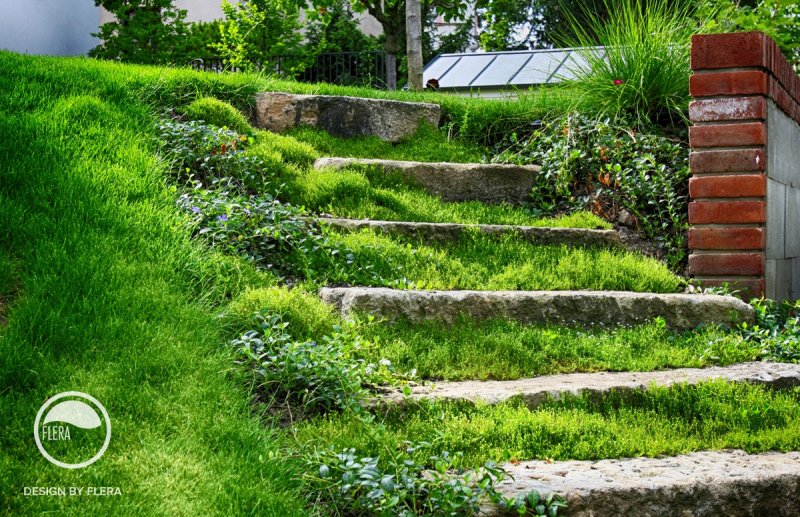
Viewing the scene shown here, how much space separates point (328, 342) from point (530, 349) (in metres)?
0.90

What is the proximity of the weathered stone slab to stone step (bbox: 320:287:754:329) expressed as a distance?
257 cm

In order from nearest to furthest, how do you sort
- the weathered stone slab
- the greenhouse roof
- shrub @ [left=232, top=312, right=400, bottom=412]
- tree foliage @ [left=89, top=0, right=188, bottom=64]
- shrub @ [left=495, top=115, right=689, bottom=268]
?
shrub @ [left=232, top=312, right=400, bottom=412], shrub @ [left=495, top=115, right=689, bottom=268], the weathered stone slab, the greenhouse roof, tree foliage @ [left=89, top=0, right=188, bottom=64]

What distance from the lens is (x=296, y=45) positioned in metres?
15.1

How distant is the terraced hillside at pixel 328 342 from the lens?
2.26 metres

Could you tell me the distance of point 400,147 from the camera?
19.4 ft

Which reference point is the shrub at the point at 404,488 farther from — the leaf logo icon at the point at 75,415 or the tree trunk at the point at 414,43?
the tree trunk at the point at 414,43

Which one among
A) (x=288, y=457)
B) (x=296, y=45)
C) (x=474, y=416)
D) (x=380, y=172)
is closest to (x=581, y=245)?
(x=380, y=172)

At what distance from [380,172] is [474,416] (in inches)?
105

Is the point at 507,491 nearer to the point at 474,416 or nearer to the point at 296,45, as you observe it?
the point at 474,416

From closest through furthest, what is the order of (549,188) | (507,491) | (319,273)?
(507,491) → (319,273) → (549,188)

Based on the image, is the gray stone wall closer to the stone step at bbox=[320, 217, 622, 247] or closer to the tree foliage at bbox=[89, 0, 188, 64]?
the stone step at bbox=[320, 217, 622, 247]

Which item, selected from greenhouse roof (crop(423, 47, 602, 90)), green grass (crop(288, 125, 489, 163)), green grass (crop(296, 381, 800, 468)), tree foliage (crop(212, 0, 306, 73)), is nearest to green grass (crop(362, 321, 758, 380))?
green grass (crop(296, 381, 800, 468))

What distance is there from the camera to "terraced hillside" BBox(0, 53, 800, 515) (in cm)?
226

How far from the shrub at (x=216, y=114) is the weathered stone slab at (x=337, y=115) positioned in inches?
22.2
